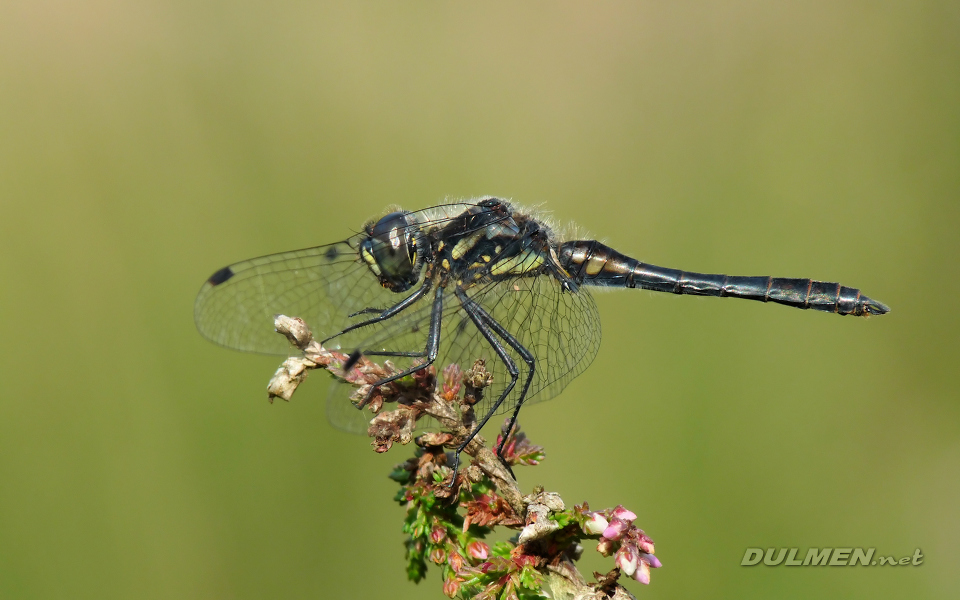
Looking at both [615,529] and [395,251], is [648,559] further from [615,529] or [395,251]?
[395,251]

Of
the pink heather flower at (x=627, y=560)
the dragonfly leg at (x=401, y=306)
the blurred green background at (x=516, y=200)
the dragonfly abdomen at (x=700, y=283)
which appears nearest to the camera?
the pink heather flower at (x=627, y=560)

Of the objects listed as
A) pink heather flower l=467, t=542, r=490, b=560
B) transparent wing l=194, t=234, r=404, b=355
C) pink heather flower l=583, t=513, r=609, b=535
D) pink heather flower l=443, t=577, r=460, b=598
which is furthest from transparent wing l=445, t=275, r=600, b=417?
pink heather flower l=583, t=513, r=609, b=535

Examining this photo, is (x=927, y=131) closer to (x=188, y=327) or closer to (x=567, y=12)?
(x=567, y=12)

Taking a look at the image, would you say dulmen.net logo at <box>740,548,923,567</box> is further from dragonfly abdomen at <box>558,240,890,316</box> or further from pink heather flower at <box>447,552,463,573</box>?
pink heather flower at <box>447,552,463,573</box>

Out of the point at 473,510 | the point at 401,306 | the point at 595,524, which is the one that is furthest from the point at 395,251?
the point at 595,524

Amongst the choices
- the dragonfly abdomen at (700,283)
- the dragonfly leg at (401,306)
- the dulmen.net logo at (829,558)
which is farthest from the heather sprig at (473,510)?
the dulmen.net logo at (829,558)

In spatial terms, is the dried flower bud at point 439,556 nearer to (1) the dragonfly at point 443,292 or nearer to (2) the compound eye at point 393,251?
(1) the dragonfly at point 443,292

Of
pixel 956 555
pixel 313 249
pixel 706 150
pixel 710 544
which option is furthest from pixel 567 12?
pixel 956 555
